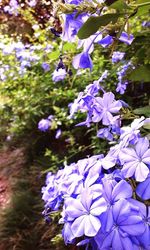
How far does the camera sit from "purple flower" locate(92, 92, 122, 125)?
85cm

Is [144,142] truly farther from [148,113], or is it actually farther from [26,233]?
[26,233]

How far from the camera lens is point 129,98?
7.35 feet

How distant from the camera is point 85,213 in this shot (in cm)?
62

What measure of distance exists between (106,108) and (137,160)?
0.23 m

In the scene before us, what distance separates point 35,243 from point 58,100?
32.3 inches

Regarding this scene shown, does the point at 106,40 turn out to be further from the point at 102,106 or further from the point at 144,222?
the point at 144,222

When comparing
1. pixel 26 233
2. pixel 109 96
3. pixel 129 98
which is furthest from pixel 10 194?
pixel 109 96

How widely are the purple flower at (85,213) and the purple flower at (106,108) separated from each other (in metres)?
0.23

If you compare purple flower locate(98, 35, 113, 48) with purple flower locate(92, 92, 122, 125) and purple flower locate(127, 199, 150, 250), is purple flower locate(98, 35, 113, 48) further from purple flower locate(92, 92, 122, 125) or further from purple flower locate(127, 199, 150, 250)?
purple flower locate(127, 199, 150, 250)

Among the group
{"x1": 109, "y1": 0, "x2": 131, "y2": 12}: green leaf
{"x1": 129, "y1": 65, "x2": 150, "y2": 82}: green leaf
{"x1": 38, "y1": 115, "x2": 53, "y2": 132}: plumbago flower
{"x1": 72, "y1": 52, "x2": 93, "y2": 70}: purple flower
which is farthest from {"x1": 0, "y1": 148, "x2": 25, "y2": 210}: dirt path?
{"x1": 109, "y1": 0, "x2": 131, "y2": 12}: green leaf

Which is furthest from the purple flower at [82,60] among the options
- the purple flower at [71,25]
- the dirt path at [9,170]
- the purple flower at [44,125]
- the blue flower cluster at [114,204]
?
the dirt path at [9,170]

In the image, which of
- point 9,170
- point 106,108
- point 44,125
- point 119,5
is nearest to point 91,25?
point 119,5

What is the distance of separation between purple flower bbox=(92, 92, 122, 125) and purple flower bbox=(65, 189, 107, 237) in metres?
0.23

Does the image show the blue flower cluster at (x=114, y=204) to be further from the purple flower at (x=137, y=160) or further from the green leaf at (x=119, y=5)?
the green leaf at (x=119, y=5)
